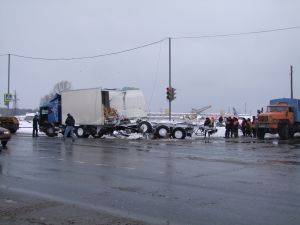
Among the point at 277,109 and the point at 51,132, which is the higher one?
the point at 277,109

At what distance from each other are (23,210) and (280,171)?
7627mm

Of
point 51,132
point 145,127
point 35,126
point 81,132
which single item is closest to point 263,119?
point 145,127

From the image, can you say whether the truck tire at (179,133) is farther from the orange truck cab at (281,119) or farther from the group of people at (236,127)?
the orange truck cab at (281,119)

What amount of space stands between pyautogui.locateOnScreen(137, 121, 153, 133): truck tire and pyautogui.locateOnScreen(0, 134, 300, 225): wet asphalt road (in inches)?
552

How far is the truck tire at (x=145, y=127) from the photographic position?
30750 mm

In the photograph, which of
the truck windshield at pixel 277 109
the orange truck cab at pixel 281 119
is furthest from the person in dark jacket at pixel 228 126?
the truck windshield at pixel 277 109

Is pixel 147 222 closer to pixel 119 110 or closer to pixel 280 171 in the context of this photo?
pixel 280 171

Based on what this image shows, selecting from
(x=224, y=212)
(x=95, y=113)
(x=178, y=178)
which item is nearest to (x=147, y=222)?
(x=224, y=212)

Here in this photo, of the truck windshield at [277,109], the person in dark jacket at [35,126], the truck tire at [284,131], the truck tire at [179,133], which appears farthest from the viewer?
the person in dark jacket at [35,126]

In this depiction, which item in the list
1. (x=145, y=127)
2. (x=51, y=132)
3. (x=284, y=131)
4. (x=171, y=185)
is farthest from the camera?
(x=51, y=132)

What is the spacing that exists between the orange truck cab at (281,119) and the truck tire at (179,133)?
204 inches

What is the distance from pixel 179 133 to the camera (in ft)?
100

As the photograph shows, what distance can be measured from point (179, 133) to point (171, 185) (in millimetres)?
20202

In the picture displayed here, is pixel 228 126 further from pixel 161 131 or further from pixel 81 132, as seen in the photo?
pixel 81 132
